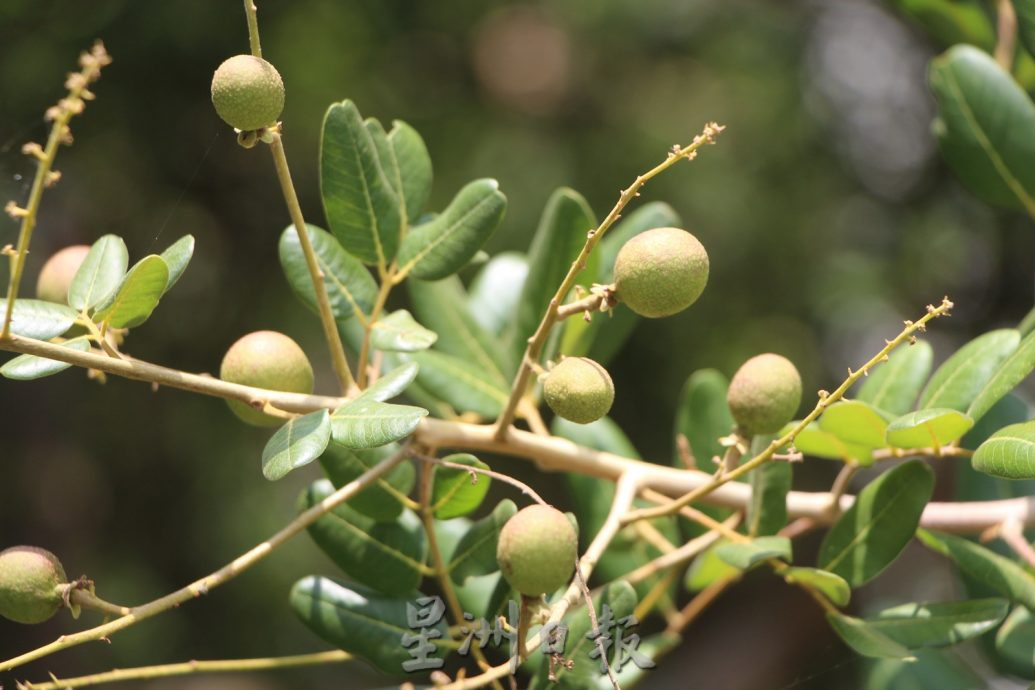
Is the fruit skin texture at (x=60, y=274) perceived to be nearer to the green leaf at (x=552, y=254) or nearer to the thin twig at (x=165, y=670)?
the thin twig at (x=165, y=670)

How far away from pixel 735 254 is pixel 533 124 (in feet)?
2.10

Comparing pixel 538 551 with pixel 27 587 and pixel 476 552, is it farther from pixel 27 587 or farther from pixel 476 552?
pixel 27 587

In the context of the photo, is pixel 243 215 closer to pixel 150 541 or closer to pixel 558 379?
pixel 150 541

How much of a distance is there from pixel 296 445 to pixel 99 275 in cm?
23

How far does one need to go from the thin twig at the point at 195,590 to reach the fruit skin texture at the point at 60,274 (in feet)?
1.02

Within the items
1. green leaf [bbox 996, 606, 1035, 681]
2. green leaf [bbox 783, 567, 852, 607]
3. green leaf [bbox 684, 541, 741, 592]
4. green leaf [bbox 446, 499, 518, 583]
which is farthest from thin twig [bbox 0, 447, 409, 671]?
green leaf [bbox 996, 606, 1035, 681]

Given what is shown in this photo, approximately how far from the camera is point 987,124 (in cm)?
111

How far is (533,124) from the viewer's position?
9.08 ft

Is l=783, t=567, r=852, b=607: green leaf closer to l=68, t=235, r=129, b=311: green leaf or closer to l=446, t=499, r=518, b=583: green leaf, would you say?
l=446, t=499, r=518, b=583: green leaf

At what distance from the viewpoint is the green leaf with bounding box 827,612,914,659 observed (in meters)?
0.82

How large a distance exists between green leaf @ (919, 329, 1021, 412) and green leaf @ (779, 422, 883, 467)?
A: 81mm

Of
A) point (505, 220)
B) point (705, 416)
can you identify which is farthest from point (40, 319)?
point (505, 220)

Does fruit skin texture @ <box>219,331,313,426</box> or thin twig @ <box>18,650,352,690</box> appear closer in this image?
thin twig @ <box>18,650,352,690</box>

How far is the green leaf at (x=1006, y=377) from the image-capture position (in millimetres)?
763
